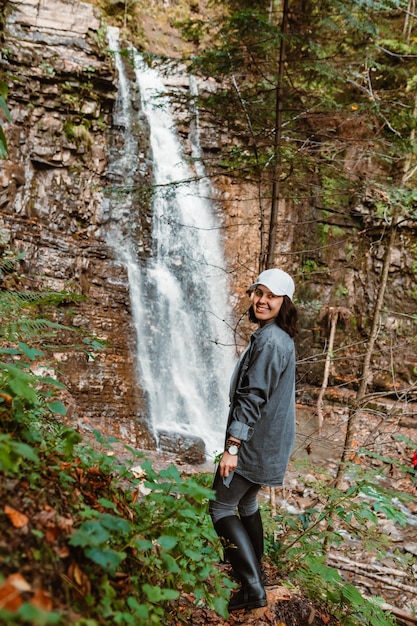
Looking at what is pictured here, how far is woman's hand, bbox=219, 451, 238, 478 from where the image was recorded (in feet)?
7.77

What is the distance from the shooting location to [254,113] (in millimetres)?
5172

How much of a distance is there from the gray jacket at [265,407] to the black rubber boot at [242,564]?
1.11ft

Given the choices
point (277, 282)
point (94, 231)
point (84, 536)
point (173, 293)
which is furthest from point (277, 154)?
point (94, 231)

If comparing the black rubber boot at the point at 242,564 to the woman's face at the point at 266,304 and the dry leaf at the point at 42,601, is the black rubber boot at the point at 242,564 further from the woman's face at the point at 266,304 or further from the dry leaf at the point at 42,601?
the dry leaf at the point at 42,601

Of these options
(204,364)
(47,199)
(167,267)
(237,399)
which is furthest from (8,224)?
(237,399)

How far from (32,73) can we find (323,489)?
11.6 meters

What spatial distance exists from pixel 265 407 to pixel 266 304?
624 millimetres

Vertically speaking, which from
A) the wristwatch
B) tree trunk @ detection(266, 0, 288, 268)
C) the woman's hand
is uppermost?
tree trunk @ detection(266, 0, 288, 268)

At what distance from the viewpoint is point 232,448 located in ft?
7.80

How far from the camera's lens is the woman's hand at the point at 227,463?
237 centimetres

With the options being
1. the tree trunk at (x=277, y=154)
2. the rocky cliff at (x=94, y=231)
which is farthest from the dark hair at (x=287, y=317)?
the rocky cliff at (x=94, y=231)

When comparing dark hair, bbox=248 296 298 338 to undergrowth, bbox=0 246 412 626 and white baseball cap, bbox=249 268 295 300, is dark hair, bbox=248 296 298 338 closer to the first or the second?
white baseball cap, bbox=249 268 295 300

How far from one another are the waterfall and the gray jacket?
6.39 metres

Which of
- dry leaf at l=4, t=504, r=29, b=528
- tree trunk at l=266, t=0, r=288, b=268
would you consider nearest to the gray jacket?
dry leaf at l=4, t=504, r=29, b=528
